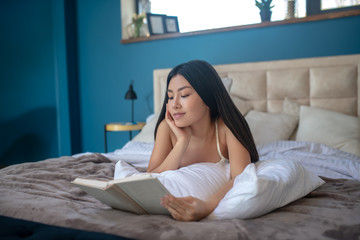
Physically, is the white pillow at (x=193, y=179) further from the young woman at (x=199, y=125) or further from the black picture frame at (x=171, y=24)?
the black picture frame at (x=171, y=24)

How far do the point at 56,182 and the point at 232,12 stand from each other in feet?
A: 8.18

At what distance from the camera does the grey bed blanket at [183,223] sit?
2.23ft

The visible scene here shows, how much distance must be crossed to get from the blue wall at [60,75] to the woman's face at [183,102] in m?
2.24

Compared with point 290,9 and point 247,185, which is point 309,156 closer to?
point 247,185

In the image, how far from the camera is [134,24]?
11.7 feet

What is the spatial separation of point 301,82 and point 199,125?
1582 mm

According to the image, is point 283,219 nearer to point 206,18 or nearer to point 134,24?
point 206,18

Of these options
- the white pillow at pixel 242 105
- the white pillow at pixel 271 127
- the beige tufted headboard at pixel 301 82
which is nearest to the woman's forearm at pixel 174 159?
the white pillow at pixel 271 127

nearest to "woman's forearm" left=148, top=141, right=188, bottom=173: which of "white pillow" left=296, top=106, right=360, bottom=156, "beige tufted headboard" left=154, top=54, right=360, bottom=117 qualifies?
"white pillow" left=296, top=106, right=360, bottom=156

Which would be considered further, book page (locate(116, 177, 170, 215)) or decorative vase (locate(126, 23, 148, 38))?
decorative vase (locate(126, 23, 148, 38))

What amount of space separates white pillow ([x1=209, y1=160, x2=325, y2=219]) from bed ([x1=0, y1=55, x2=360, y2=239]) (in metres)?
0.02

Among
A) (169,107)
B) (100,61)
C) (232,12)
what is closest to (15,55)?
(100,61)

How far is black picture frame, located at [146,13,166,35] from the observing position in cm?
342

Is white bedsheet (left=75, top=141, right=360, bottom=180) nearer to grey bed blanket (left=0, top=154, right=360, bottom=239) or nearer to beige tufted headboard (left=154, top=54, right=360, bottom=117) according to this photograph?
grey bed blanket (left=0, top=154, right=360, bottom=239)
